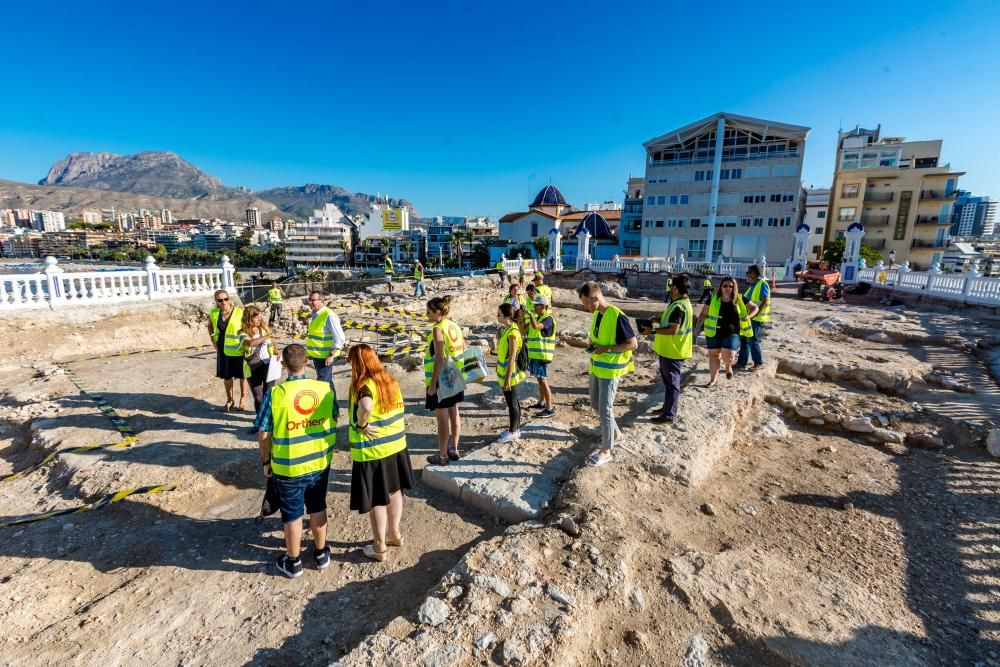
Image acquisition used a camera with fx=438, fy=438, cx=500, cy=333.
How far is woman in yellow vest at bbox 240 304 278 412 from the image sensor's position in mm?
5258

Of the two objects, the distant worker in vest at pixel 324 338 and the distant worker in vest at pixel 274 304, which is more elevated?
the distant worker in vest at pixel 324 338

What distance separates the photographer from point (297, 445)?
9.50ft

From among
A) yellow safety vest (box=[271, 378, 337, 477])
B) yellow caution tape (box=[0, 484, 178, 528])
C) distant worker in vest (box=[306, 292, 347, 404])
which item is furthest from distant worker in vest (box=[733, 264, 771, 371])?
yellow caution tape (box=[0, 484, 178, 528])

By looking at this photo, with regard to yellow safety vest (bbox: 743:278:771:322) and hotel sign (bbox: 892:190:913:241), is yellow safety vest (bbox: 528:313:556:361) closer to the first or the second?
yellow safety vest (bbox: 743:278:771:322)

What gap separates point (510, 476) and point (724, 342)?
12.8 ft

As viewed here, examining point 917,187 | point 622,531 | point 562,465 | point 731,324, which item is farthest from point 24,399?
point 917,187

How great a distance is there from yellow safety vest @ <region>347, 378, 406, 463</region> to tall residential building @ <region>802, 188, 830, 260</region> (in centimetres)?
5042

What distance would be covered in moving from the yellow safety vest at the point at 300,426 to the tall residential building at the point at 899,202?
48.8m

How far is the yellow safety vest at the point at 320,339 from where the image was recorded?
5176mm

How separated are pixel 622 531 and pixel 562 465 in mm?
1107

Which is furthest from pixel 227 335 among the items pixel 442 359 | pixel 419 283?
pixel 419 283

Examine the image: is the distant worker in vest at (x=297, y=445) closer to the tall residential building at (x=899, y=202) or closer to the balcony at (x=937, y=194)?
the tall residential building at (x=899, y=202)

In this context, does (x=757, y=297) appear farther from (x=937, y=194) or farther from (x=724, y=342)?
(x=937, y=194)

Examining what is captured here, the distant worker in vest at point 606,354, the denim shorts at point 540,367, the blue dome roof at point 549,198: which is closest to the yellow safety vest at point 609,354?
the distant worker in vest at point 606,354
